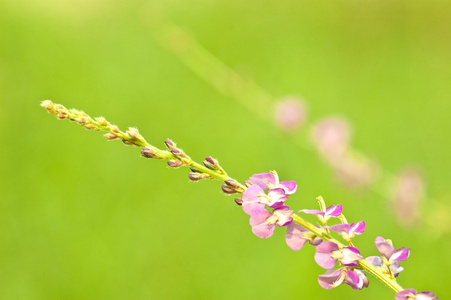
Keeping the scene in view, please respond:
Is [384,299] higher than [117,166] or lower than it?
higher

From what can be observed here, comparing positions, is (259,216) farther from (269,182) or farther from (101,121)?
(101,121)

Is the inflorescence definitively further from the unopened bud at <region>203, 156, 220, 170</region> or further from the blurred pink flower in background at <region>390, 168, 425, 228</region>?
the blurred pink flower in background at <region>390, 168, 425, 228</region>

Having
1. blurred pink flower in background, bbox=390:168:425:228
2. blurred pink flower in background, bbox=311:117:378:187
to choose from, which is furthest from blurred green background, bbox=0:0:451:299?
blurred pink flower in background, bbox=311:117:378:187

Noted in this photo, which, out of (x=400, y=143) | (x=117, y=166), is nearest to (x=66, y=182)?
(x=117, y=166)

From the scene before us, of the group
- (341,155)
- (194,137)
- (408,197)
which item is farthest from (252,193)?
(194,137)

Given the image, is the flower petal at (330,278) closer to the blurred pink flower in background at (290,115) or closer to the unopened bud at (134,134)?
the unopened bud at (134,134)

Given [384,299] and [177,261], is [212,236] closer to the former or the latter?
[177,261]
